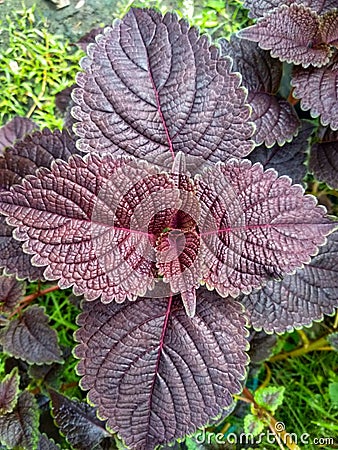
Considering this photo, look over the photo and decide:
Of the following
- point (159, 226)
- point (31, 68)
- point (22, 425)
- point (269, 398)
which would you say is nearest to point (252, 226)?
point (159, 226)

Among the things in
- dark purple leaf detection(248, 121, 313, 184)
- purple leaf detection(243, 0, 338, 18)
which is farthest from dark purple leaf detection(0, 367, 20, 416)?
purple leaf detection(243, 0, 338, 18)

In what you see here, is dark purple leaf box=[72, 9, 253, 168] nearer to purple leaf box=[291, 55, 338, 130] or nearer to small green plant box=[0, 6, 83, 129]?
purple leaf box=[291, 55, 338, 130]

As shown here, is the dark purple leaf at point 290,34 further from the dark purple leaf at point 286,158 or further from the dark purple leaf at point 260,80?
the dark purple leaf at point 286,158

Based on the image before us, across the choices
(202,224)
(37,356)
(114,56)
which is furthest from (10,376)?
(114,56)

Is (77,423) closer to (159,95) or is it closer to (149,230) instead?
(149,230)

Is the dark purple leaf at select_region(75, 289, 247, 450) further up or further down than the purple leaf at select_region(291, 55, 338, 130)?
further down
